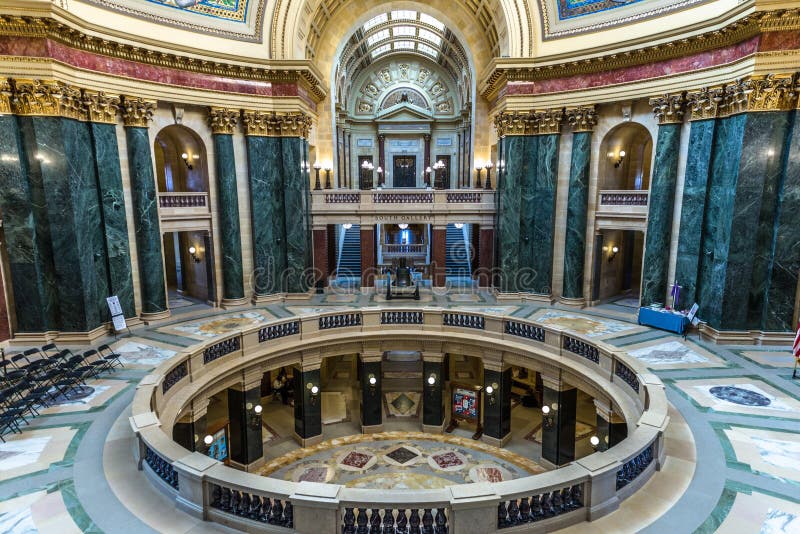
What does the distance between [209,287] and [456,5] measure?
18.8m

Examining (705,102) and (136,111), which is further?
(136,111)

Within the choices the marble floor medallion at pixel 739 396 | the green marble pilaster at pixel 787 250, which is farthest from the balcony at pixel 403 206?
the marble floor medallion at pixel 739 396

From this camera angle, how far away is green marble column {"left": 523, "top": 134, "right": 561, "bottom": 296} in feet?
59.8

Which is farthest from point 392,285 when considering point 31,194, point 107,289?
point 31,194

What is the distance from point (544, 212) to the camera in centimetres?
1845

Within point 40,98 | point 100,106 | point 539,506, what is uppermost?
point 100,106

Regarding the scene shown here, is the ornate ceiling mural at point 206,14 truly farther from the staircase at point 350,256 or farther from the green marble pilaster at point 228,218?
the staircase at point 350,256

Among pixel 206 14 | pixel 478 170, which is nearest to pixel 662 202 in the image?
pixel 478 170

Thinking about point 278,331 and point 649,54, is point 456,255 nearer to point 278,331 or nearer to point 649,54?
point 649,54

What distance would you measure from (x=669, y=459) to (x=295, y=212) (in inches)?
620

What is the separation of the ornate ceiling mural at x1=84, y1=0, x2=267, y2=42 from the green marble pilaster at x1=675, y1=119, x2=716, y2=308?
16612 mm

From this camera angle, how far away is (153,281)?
16.3 m

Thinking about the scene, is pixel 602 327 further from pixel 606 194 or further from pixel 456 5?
pixel 456 5

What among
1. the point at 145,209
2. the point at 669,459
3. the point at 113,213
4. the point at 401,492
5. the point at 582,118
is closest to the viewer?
the point at 401,492
